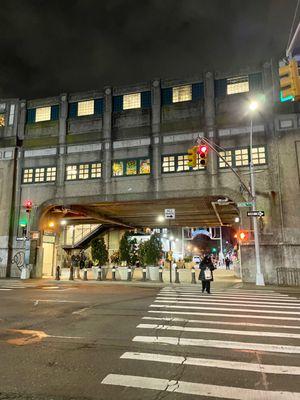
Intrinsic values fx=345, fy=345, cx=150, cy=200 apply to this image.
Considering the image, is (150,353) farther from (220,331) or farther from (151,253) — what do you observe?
(151,253)

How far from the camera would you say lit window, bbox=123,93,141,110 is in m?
28.5

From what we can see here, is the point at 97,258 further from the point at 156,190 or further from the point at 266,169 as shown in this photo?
the point at 266,169

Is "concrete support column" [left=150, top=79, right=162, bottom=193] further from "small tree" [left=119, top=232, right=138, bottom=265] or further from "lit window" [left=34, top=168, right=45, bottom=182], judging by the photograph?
"small tree" [left=119, top=232, right=138, bottom=265]

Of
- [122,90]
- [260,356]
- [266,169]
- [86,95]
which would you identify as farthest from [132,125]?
[260,356]

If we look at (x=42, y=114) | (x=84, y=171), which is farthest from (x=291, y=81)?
(x=42, y=114)

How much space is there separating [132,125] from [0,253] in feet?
50.3

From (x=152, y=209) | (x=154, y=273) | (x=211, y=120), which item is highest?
(x=211, y=120)

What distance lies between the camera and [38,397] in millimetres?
4531

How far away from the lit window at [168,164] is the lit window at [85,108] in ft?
26.2

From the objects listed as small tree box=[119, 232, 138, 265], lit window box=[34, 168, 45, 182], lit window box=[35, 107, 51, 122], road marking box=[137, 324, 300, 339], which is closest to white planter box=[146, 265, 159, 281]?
small tree box=[119, 232, 138, 265]

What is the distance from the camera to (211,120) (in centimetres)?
2603

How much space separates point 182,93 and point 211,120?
3551 millimetres

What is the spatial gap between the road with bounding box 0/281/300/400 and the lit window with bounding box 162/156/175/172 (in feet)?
52.4

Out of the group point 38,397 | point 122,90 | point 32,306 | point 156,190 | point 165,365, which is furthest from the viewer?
point 122,90
